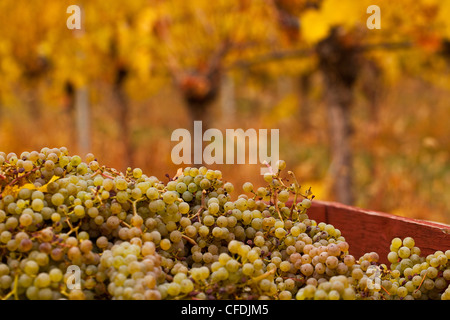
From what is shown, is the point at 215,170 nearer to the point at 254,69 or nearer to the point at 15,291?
the point at 15,291

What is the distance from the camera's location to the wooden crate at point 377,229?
106 cm

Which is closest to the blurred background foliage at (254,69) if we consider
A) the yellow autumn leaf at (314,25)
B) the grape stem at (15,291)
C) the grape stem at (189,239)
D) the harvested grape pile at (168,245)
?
the yellow autumn leaf at (314,25)

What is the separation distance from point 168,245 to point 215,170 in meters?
0.84

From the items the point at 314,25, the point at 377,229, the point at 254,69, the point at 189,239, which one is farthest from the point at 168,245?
the point at 254,69

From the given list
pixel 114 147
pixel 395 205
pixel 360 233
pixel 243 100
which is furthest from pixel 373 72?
pixel 243 100

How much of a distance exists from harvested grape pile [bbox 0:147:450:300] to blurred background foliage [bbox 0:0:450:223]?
1.88 meters

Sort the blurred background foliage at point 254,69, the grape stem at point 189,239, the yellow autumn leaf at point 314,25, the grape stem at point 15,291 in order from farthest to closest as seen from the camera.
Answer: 1. the blurred background foliage at point 254,69
2. the yellow autumn leaf at point 314,25
3. the grape stem at point 189,239
4. the grape stem at point 15,291

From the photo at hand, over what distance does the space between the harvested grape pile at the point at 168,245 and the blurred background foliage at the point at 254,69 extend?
1.88m

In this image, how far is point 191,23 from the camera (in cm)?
545

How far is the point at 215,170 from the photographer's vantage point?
1.61 m

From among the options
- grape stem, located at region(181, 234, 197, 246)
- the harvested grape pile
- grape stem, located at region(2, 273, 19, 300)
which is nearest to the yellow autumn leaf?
the harvested grape pile

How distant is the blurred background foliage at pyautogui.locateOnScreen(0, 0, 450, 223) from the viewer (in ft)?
11.1

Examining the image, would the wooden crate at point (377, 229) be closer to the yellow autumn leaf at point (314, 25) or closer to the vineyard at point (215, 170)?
the vineyard at point (215, 170)

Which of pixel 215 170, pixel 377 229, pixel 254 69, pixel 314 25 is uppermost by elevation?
pixel 254 69
